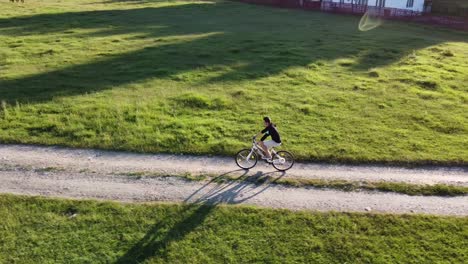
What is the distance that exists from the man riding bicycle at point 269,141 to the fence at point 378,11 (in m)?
45.4

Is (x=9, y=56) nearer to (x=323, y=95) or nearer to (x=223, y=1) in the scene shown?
(x=323, y=95)

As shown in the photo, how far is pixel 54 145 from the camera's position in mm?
17281

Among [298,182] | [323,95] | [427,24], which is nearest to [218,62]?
[323,95]

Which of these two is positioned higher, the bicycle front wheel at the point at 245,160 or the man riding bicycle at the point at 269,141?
the man riding bicycle at the point at 269,141

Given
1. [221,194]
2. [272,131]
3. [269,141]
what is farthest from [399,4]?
[221,194]

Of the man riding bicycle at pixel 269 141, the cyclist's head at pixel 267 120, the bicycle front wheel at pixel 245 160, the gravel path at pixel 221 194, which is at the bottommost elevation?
the gravel path at pixel 221 194

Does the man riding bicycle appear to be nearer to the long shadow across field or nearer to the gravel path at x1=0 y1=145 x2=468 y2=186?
the gravel path at x1=0 y1=145 x2=468 y2=186

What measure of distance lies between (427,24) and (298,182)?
152 ft

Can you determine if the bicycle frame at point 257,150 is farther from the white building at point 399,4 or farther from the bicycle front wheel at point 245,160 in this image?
the white building at point 399,4

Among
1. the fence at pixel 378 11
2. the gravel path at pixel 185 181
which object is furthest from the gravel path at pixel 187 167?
the fence at pixel 378 11

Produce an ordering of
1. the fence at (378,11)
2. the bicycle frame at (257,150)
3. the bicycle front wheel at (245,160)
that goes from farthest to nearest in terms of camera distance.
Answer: the fence at (378,11)
the bicycle front wheel at (245,160)
the bicycle frame at (257,150)

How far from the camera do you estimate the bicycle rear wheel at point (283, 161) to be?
15289 mm

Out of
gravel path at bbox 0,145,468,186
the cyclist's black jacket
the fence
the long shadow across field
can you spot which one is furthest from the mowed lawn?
the fence

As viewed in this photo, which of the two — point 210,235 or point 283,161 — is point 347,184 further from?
point 210,235
